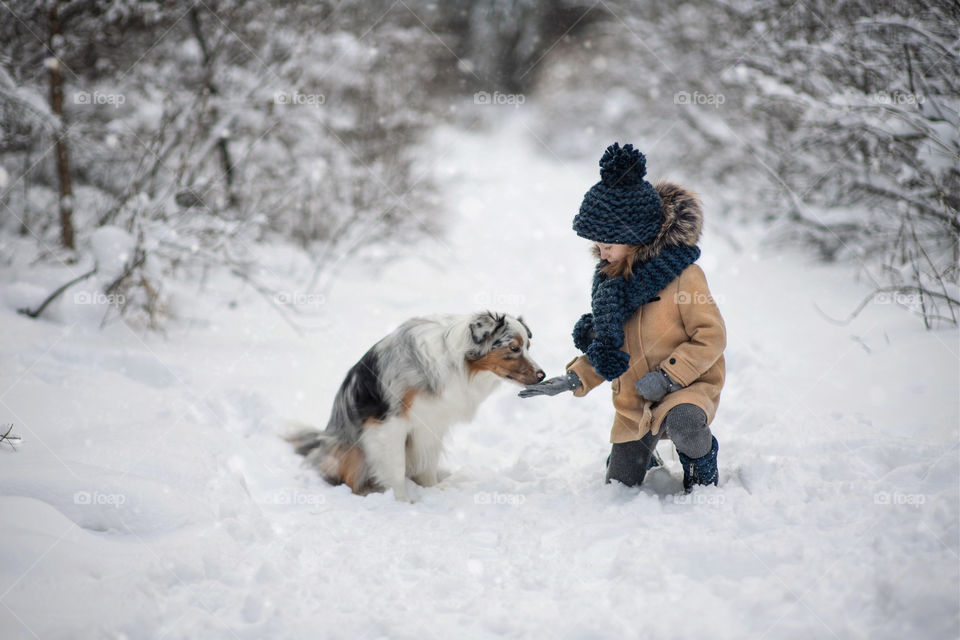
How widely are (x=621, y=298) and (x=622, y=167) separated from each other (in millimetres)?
639

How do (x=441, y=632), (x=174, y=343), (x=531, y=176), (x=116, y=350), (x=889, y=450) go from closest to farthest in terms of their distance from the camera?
Result: (x=441, y=632), (x=889, y=450), (x=116, y=350), (x=174, y=343), (x=531, y=176)

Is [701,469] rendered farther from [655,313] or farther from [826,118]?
[826,118]

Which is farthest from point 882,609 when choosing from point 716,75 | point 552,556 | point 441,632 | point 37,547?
point 716,75

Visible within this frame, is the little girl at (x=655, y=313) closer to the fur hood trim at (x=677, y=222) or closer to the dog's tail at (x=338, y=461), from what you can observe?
the fur hood trim at (x=677, y=222)

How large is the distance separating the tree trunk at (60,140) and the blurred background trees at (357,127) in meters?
0.02

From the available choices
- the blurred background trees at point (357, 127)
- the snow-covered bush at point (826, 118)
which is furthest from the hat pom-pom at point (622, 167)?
the blurred background trees at point (357, 127)

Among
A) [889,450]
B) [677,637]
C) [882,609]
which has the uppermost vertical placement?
[889,450]

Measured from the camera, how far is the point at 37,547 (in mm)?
2117

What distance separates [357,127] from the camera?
866cm

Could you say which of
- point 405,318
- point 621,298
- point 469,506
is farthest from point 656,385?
point 405,318

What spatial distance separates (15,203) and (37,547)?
595cm

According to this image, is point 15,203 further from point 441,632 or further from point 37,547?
point 441,632

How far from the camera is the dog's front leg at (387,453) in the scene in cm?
349

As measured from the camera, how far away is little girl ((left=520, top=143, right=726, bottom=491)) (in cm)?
279
